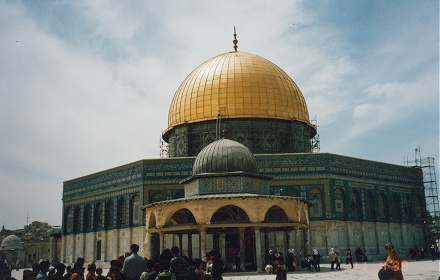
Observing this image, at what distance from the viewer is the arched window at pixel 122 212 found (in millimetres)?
32381

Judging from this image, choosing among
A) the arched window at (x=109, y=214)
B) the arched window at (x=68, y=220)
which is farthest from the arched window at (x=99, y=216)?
the arched window at (x=68, y=220)

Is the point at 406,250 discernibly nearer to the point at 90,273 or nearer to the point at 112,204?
the point at 112,204

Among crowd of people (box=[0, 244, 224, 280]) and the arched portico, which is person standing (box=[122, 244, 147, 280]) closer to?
crowd of people (box=[0, 244, 224, 280])

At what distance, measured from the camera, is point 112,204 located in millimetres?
33438

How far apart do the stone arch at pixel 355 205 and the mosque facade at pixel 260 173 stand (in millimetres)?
65

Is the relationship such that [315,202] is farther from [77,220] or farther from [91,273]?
[91,273]

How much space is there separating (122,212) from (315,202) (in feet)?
41.8

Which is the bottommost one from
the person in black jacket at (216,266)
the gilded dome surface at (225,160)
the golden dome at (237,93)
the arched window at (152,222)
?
the person in black jacket at (216,266)

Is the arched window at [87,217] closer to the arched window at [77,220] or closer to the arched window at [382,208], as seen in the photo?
the arched window at [77,220]

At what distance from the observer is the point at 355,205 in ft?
104

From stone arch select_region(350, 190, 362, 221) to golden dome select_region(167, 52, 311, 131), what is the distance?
624 centimetres

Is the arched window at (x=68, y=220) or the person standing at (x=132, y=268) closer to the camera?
the person standing at (x=132, y=268)

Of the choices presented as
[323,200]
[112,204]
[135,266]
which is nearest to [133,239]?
[112,204]

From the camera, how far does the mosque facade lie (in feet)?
98.6
